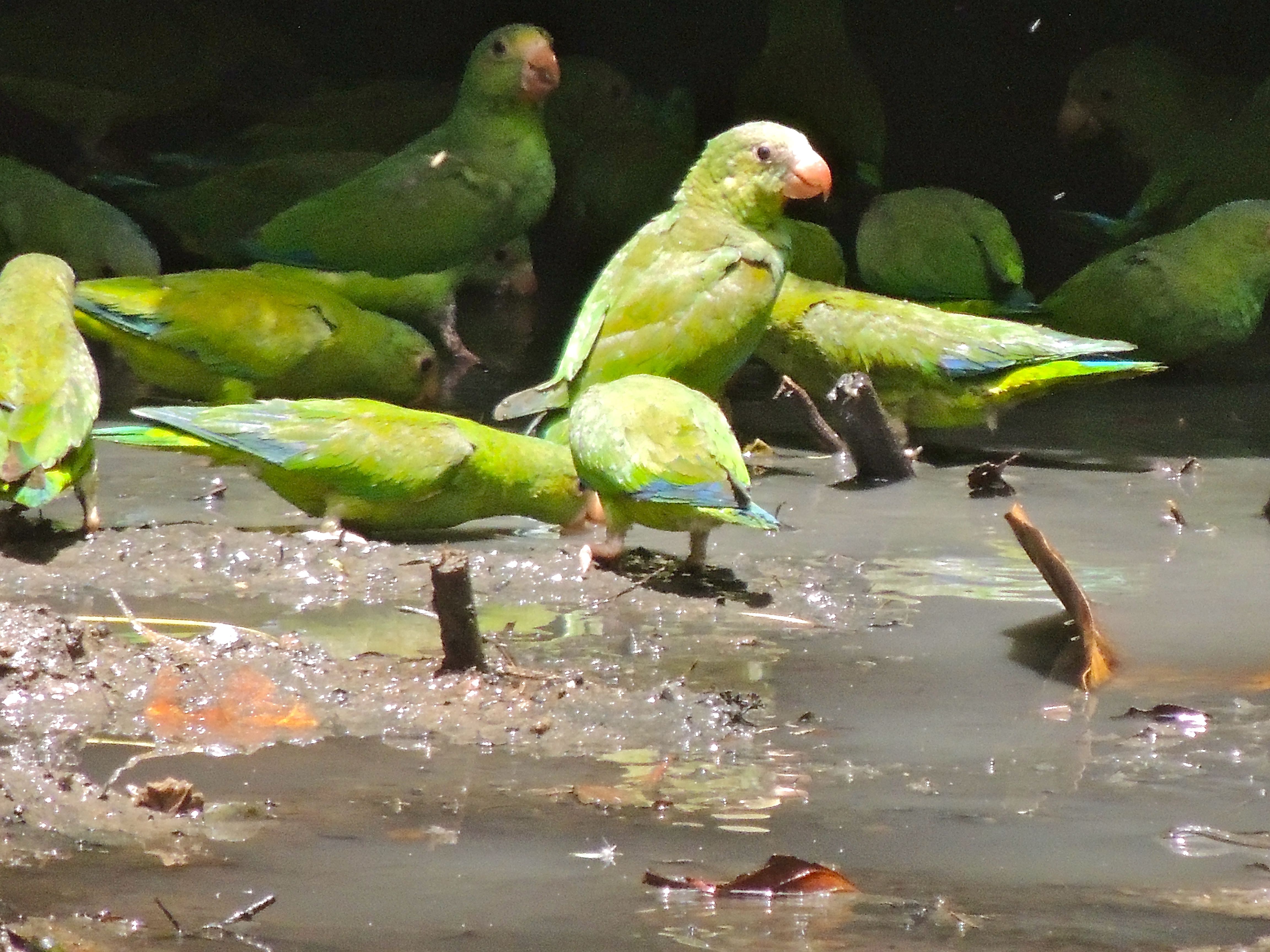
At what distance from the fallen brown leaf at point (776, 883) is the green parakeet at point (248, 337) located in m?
3.95

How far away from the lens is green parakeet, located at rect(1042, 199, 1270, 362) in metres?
7.13

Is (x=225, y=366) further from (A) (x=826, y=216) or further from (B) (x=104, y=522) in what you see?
(A) (x=826, y=216)

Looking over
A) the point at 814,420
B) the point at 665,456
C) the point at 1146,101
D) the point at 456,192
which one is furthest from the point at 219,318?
the point at 1146,101

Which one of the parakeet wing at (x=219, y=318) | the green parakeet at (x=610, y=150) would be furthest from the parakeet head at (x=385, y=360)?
the green parakeet at (x=610, y=150)

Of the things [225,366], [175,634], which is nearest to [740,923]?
[175,634]

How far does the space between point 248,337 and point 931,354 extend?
93.8 inches

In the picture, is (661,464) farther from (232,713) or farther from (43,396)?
(43,396)

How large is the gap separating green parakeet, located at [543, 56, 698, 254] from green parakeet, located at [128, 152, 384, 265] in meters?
1.44

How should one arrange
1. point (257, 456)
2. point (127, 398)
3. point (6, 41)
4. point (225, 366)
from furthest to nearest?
point (6, 41), point (127, 398), point (225, 366), point (257, 456)

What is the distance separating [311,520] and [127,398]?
2.01m

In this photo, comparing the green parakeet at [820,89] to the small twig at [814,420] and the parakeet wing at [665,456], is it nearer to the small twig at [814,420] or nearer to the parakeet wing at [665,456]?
the small twig at [814,420]

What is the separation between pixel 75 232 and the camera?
7.79 m

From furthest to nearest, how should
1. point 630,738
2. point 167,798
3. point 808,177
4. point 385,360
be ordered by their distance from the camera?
1. point 385,360
2. point 808,177
3. point 630,738
4. point 167,798

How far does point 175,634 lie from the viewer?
394cm
